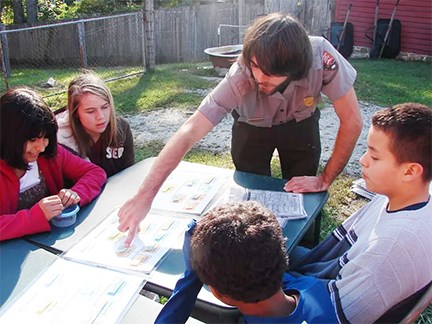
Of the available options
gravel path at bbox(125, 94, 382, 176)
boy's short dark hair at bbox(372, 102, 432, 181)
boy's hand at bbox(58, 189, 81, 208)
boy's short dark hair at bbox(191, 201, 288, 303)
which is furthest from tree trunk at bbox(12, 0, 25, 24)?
boy's short dark hair at bbox(191, 201, 288, 303)

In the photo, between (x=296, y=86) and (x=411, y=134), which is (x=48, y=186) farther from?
(x=411, y=134)

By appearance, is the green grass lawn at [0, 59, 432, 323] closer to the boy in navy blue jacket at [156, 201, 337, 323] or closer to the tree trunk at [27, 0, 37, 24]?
the boy in navy blue jacket at [156, 201, 337, 323]

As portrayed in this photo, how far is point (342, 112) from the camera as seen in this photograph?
6.83ft

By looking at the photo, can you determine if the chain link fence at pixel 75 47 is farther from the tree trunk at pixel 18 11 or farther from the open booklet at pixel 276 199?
the open booklet at pixel 276 199

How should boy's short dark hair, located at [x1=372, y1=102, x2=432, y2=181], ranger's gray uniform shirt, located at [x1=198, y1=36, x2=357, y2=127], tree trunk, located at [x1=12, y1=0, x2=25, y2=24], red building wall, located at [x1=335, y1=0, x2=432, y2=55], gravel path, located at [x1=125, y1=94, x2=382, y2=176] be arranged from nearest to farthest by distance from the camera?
boy's short dark hair, located at [x1=372, y1=102, x2=432, y2=181], ranger's gray uniform shirt, located at [x1=198, y1=36, x2=357, y2=127], gravel path, located at [x1=125, y1=94, x2=382, y2=176], red building wall, located at [x1=335, y1=0, x2=432, y2=55], tree trunk, located at [x1=12, y1=0, x2=25, y2=24]

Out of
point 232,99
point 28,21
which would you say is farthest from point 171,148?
point 28,21

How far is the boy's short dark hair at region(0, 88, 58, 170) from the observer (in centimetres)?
179

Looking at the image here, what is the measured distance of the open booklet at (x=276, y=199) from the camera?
70.6 inches

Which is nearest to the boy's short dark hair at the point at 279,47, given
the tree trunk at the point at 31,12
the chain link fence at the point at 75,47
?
the chain link fence at the point at 75,47

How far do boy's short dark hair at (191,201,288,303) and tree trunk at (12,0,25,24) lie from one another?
48.9 feet

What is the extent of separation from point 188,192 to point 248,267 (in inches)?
37.7

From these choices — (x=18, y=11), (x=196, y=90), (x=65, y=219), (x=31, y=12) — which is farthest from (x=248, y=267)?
(x=18, y=11)

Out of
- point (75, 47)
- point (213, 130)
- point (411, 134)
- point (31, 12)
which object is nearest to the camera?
point (411, 134)

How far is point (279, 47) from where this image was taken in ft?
5.58
